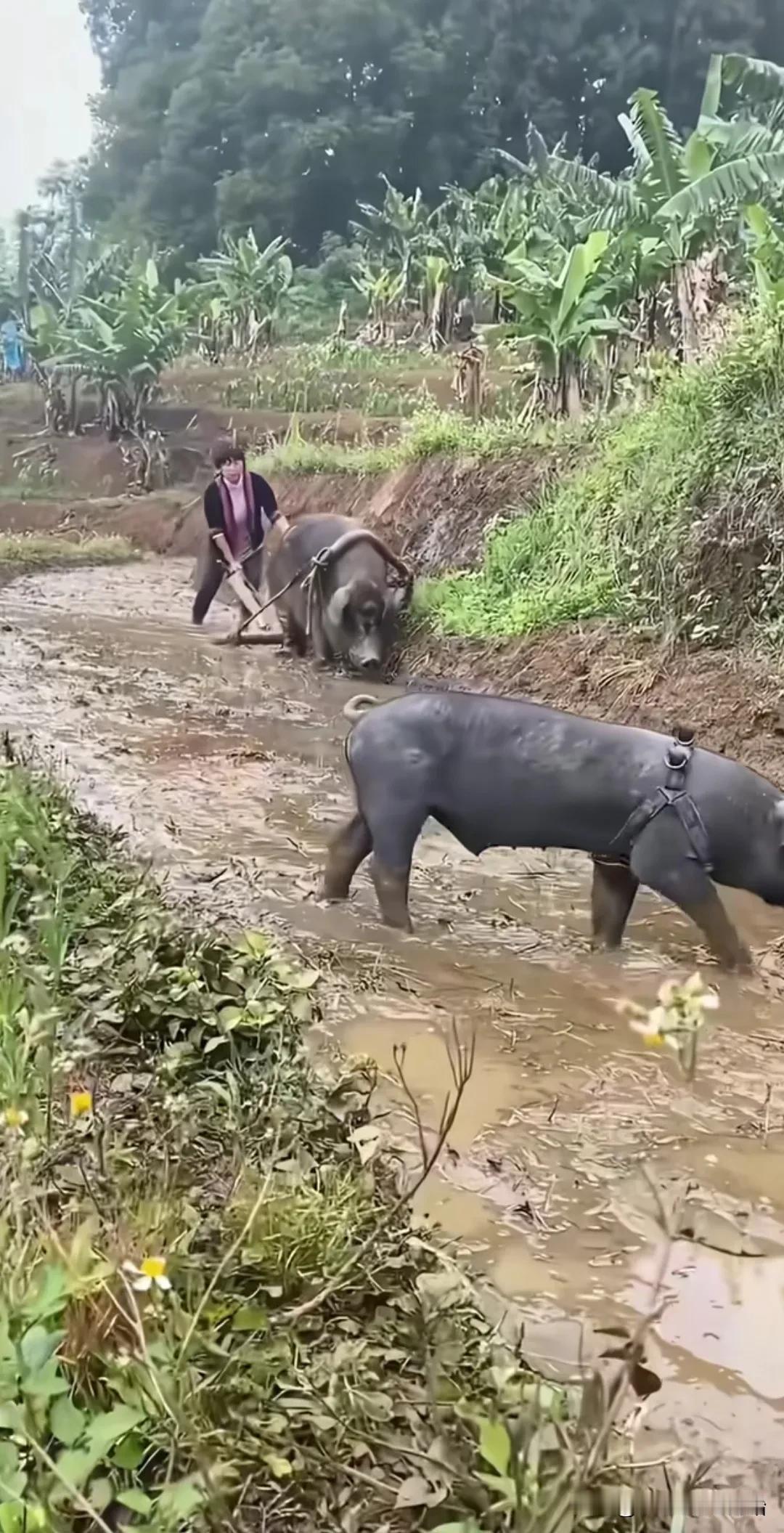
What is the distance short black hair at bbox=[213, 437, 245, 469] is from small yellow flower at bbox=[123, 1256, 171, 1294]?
547cm

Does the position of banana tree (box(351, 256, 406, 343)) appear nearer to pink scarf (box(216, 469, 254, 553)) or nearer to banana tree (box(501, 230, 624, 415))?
banana tree (box(501, 230, 624, 415))

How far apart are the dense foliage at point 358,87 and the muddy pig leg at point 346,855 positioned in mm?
6524

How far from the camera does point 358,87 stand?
29.0 ft

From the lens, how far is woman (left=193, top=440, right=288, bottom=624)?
631 centimetres

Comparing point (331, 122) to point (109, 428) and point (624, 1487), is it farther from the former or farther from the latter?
point (624, 1487)

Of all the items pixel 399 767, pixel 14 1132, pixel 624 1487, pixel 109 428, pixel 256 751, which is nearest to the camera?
pixel 624 1487

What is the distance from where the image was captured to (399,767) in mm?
3016

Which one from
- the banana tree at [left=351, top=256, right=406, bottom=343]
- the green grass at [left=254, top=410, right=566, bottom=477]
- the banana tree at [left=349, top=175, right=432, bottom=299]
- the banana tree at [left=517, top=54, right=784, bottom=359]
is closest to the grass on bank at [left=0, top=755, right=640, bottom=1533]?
the green grass at [left=254, top=410, right=566, bottom=477]

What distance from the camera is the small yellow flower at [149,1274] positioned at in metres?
1.28

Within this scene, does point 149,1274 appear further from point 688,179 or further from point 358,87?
point 358,87

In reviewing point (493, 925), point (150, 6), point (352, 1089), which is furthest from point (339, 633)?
point (150, 6)

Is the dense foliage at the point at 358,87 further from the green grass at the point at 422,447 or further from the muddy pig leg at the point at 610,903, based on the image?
the muddy pig leg at the point at 610,903

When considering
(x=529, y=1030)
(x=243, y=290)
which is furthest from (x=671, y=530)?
(x=243, y=290)

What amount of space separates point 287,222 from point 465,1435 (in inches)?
370
